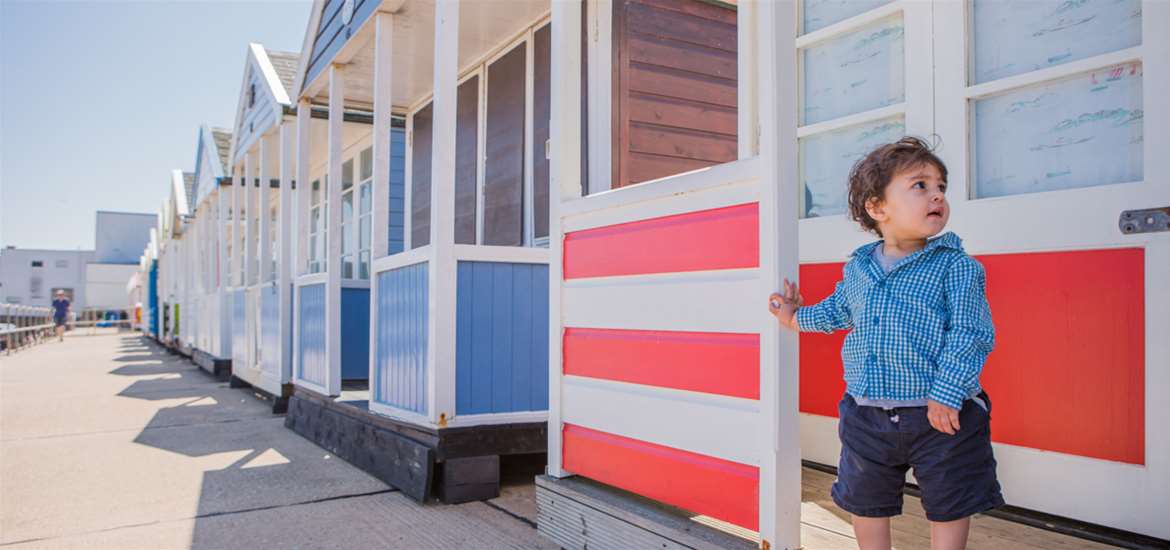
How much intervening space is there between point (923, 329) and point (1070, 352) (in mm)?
967

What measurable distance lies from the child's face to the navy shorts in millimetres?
378

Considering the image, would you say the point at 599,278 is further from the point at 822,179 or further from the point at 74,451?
the point at 74,451

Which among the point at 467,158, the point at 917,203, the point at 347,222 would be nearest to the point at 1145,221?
the point at 917,203

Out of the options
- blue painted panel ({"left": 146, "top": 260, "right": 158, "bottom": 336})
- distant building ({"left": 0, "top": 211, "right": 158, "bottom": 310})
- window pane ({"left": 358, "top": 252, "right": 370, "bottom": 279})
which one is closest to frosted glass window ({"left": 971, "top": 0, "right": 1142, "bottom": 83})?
window pane ({"left": 358, "top": 252, "right": 370, "bottom": 279})

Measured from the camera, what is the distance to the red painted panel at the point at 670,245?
205cm

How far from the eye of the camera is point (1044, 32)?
2.41m

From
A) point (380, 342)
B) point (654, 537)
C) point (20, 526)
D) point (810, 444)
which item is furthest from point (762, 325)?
point (20, 526)

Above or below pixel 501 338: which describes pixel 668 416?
below

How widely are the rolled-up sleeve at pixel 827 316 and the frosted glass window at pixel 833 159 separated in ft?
3.93

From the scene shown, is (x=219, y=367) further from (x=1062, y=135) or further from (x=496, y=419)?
(x=1062, y=135)

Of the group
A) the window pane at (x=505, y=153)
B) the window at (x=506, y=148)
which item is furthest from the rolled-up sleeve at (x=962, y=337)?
the window pane at (x=505, y=153)

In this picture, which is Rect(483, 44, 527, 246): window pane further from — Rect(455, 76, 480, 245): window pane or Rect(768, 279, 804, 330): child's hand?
Rect(768, 279, 804, 330): child's hand

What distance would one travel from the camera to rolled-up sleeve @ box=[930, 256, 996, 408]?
1.54 meters

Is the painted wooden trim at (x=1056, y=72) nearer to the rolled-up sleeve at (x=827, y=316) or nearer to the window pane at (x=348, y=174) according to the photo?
the rolled-up sleeve at (x=827, y=316)
